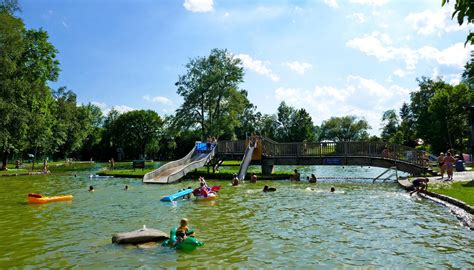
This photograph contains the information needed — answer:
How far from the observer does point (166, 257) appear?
414 inches

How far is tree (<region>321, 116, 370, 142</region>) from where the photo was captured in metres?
136

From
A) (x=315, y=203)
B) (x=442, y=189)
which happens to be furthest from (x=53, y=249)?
(x=442, y=189)

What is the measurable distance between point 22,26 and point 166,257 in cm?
4298

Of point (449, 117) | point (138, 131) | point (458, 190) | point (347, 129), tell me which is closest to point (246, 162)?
point (458, 190)

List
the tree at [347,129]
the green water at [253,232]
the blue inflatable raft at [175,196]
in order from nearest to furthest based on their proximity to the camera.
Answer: the green water at [253,232] → the blue inflatable raft at [175,196] → the tree at [347,129]

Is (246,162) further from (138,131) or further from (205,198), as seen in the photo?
(138,131)

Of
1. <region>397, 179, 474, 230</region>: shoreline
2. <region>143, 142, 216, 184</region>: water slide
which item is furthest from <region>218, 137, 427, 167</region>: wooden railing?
<region>397, 179, 474, 230</region>: shoreline

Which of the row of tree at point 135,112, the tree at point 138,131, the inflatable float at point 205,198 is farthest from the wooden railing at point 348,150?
the tree at point 138,131

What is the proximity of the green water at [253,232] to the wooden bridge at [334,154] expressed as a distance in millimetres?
9950

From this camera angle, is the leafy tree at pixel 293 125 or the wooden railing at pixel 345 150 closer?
the wooden railing at pixel 345 150

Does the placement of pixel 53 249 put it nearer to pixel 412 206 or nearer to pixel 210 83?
pixel 412 206

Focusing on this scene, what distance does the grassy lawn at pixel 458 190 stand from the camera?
17.1m

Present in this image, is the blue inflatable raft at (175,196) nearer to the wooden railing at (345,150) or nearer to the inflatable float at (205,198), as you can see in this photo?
the inflatable float at (205,198)

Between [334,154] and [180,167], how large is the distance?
14.6 m
